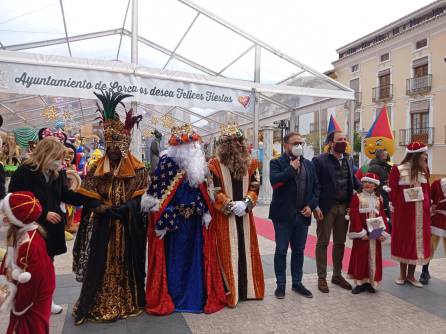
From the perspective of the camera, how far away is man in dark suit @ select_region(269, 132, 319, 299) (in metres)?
4.04

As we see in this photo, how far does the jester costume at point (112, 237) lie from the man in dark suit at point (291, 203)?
4.66 feet

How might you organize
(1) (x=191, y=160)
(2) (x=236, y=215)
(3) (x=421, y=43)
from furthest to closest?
1. (3) (x=421, y=43)
2. (2) (x=236, y=215)
3. (1) (x=191, y=160)

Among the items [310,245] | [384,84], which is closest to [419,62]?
[384,84]

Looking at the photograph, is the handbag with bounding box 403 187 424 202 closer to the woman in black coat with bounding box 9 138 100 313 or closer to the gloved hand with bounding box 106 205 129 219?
the gloved hand with bounding box 106 205 129 219

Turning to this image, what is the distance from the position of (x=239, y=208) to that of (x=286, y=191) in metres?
0.61

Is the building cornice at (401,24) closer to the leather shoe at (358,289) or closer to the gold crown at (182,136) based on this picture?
the leather shoe at (358,289)

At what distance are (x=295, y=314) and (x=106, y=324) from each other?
5.67 feet

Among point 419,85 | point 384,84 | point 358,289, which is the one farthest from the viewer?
point 384,84

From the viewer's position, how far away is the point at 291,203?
4043 mm

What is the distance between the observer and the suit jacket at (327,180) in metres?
4.37

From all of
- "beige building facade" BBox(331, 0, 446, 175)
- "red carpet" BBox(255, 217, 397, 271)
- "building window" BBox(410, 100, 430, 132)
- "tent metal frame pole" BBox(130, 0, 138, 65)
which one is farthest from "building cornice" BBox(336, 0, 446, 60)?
"tent metal frame pole" BBox(130, 0, 138, 65)

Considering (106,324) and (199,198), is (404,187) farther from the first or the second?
(106,324)

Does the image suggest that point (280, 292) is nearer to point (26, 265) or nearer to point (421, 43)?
point (26, 265)

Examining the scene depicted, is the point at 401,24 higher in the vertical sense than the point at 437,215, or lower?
higher
